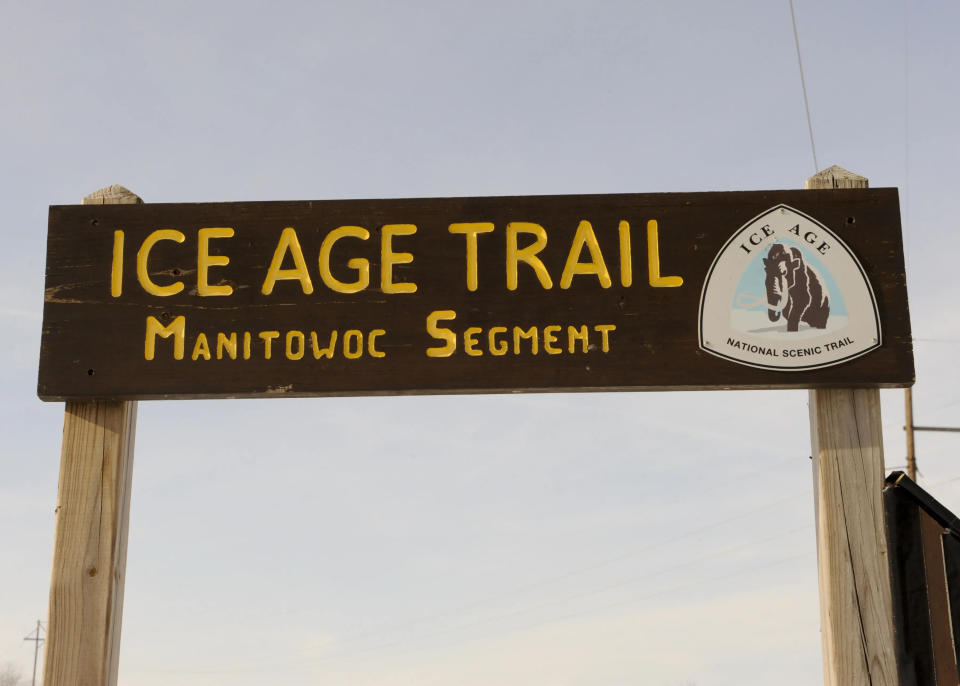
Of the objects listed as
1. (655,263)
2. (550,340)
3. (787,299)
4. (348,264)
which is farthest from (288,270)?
(787,299)

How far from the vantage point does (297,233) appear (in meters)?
3.94

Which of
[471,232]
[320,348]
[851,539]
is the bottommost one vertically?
[851,539]

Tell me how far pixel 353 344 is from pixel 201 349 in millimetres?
517

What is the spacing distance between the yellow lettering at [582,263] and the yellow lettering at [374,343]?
0.64 meters

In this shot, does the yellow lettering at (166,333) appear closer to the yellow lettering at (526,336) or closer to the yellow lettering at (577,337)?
the yellow lettering at (526,336)

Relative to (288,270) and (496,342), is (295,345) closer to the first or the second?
(288,270)

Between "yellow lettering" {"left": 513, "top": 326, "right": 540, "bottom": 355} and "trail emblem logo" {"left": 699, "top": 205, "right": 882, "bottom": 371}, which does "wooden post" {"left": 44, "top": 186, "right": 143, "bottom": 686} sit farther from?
"trail emblem logo" {"left": 699, "top": 205, "right": 882, "bottom": 371}

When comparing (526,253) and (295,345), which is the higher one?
(526,253)

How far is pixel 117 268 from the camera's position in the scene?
12.9 feet

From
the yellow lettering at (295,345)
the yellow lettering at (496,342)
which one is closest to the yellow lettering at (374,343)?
the yellow lettering at (295,345)

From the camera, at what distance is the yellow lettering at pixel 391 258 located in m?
3.87

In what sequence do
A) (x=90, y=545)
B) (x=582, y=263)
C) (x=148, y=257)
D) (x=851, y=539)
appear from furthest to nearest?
1. (x=148, y=257)
2. (x=582, y=263)
3. (x=90, y=545)
4. (x=851, y=539)

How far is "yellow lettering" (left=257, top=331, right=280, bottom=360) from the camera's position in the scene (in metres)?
3.80

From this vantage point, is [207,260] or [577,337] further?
[207,260]
